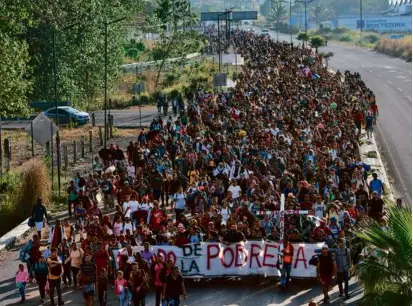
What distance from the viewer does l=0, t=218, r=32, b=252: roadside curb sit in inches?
904

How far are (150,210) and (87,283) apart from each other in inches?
183

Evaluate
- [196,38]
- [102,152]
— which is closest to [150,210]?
[102,152]

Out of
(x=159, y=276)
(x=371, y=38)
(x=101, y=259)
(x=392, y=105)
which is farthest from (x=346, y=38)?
(x=159, y=276)

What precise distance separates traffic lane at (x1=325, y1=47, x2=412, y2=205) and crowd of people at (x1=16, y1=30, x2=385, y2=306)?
5.62 ft

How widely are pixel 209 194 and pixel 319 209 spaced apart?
3.85 meters

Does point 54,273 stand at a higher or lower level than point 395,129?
lower

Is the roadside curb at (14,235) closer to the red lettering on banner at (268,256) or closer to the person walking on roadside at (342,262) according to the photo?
the red lettering on banner at (268,256)

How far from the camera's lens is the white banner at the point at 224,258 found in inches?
753

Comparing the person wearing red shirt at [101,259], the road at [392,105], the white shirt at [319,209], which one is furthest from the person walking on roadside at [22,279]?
the road at [392,105]

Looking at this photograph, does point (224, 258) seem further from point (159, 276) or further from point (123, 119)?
point (123, 119)

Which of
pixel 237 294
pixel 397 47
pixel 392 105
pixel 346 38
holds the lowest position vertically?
pixel 237 294

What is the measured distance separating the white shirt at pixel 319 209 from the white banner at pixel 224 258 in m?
2.17

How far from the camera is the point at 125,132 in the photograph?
149 ft

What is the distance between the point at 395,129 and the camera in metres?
44.1
